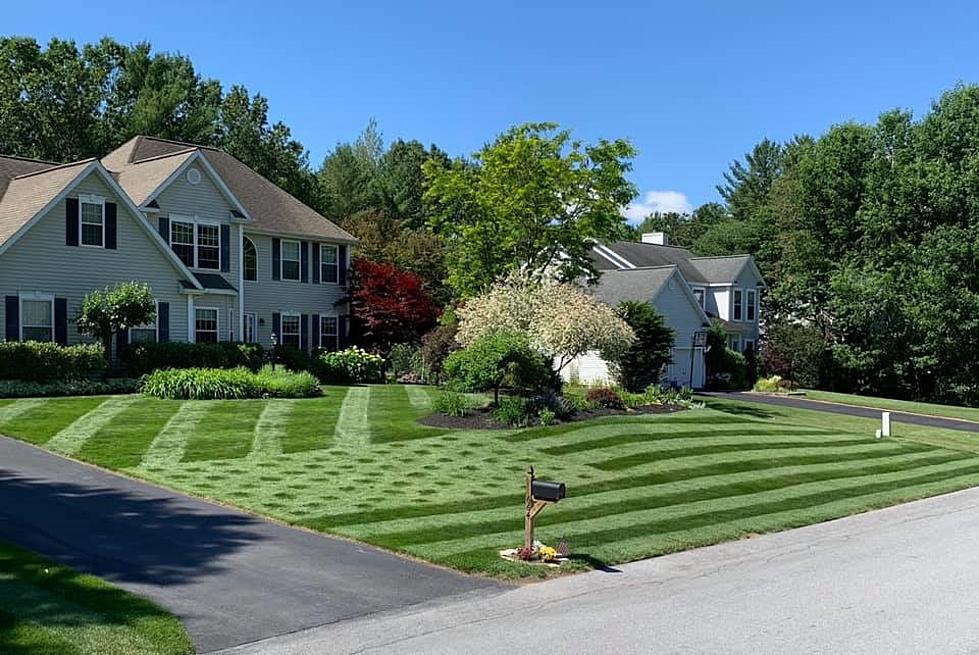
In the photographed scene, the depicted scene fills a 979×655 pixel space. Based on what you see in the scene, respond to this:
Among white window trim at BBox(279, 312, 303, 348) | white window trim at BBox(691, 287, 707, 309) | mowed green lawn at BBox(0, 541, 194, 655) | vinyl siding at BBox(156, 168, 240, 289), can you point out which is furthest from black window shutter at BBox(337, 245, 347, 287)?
mowed green lawn at BBox(0, 541, 194, 655)

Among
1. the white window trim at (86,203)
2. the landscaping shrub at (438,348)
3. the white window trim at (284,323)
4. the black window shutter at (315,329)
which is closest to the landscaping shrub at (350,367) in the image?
the landscaping shrub at (438,348)

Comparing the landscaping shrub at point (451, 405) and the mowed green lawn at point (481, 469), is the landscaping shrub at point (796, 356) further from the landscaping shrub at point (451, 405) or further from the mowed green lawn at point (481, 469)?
the landscaping shrub at point (451, 405)

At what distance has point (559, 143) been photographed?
1204 inches

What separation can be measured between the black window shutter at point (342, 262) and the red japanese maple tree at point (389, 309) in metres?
0.91

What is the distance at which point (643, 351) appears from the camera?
105ft

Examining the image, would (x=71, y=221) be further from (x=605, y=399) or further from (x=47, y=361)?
(x=605, y=399)

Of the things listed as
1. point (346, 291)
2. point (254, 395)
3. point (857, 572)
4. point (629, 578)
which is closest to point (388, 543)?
point (629, 578)

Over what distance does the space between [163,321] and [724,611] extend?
917 inches

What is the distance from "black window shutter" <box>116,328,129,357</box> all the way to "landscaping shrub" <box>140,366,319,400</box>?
1.80 meters

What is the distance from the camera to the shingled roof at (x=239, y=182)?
30.7 meters

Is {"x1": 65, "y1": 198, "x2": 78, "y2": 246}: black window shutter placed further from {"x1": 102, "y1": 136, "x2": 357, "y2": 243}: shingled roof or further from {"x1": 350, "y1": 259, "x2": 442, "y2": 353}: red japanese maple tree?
{"x1": 350, "y1": 259, "x2": 442, "y2": 353}: red japanese maple tree

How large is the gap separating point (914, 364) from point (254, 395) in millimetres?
35658

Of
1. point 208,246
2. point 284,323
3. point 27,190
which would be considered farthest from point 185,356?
point 284,323

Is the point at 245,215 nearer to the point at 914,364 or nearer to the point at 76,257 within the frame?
the point at 76,257
